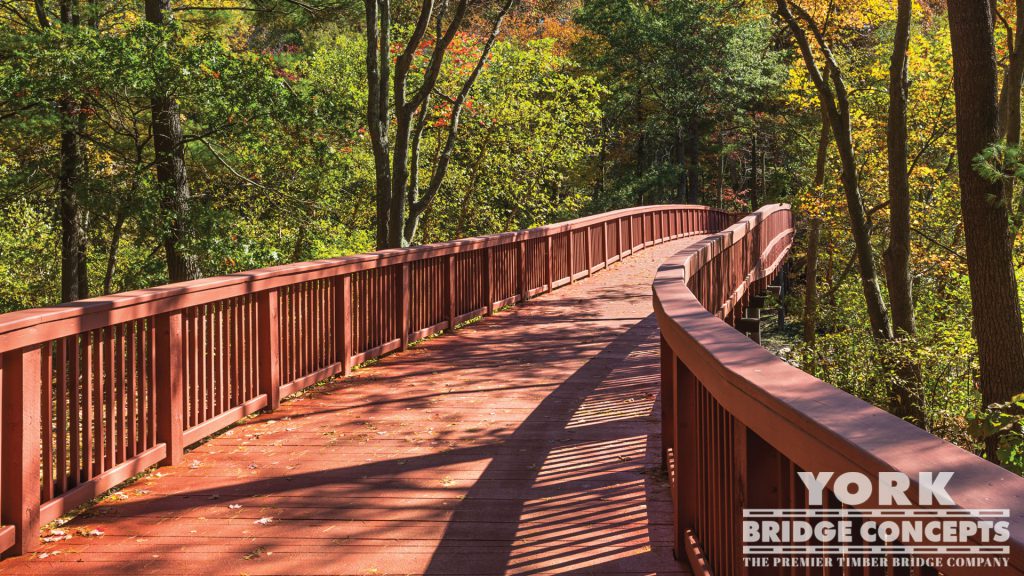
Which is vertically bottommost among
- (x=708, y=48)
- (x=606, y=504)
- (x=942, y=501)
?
(x=606, y=504)

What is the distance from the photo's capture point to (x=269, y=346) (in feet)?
23.4

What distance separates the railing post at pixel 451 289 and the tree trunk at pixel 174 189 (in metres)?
4.08

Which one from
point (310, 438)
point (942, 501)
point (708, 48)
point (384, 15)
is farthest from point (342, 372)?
point (708, 48)

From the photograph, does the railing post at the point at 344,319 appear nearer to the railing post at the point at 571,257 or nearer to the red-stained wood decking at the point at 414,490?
the red-stained wood decking at the point at 414,490

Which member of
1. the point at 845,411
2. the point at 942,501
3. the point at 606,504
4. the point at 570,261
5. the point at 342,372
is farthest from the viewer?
the point at 570,261

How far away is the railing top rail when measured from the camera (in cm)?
433

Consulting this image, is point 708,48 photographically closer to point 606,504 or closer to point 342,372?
point 342,372

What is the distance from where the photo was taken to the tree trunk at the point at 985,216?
8.96 meters

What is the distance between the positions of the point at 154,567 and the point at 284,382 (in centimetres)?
341

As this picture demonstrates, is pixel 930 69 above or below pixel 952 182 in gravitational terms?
above

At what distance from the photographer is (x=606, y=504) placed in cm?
494

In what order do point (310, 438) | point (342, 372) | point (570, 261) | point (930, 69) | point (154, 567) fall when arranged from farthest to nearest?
point (930, 69) → point (570, 261) → point (342, 372) → point (310, 438) → point (154, 567)

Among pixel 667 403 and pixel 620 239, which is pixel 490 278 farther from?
pixel 620 239

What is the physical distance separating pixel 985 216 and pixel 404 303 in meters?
6.01
